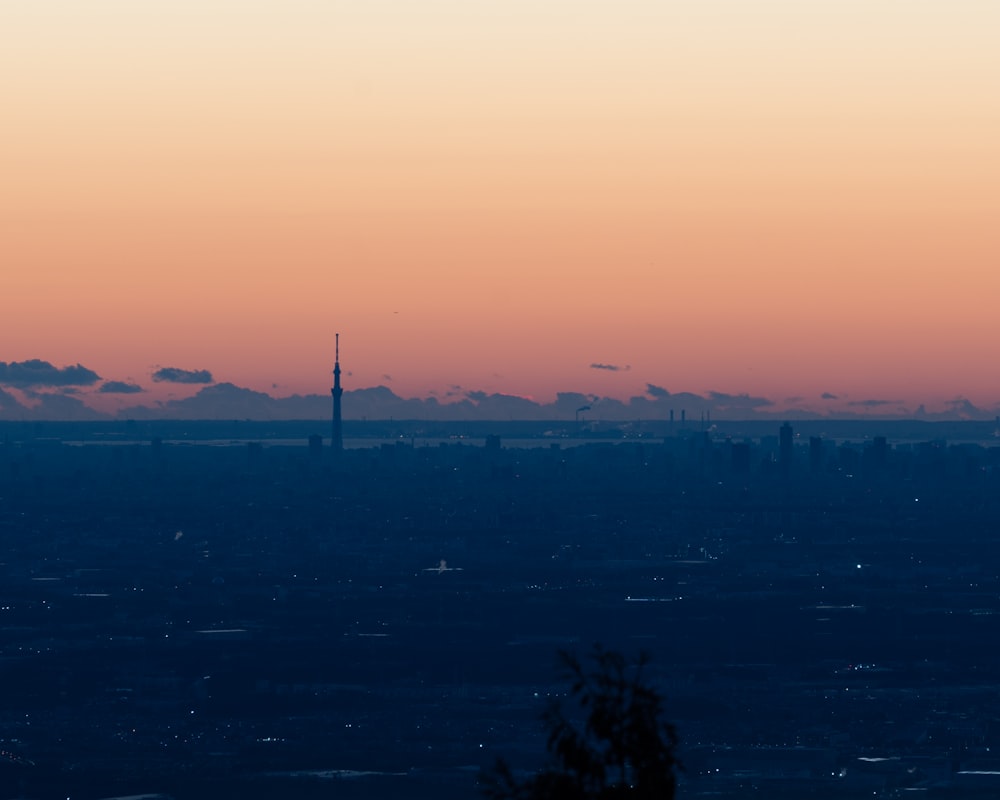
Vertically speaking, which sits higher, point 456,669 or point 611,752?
point 611,752


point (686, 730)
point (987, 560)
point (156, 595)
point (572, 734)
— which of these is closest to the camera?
point (572, 734)

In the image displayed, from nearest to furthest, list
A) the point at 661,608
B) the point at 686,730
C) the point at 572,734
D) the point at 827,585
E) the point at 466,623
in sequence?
the point at 572,734 < the point at 686,730 < the point at 466,623 < the point at 661,608 < the point at 827,585

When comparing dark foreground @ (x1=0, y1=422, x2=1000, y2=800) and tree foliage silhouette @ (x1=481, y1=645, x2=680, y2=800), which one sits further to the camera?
dark foreground @ (x1=0, y1=422, x2=1000, y2=800)

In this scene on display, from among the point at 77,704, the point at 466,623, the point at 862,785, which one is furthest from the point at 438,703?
the point at 466,623

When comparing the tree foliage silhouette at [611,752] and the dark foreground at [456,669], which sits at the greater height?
the tree foliage silhouette at [611,752]

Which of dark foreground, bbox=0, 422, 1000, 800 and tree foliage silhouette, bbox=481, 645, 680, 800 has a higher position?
tree foliage silhouette, bbox=481, 645, 680, 800

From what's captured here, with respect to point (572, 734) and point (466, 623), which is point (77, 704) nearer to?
point (466, 623)

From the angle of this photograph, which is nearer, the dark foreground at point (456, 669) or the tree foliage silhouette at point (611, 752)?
the tree foliage silhouette at point (611, 752)

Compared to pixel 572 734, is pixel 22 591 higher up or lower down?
lower down

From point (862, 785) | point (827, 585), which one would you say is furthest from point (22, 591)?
point (862, 785)

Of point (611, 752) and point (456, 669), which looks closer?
point (611, 752)

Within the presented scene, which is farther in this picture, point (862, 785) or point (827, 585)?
point (827, 585)
